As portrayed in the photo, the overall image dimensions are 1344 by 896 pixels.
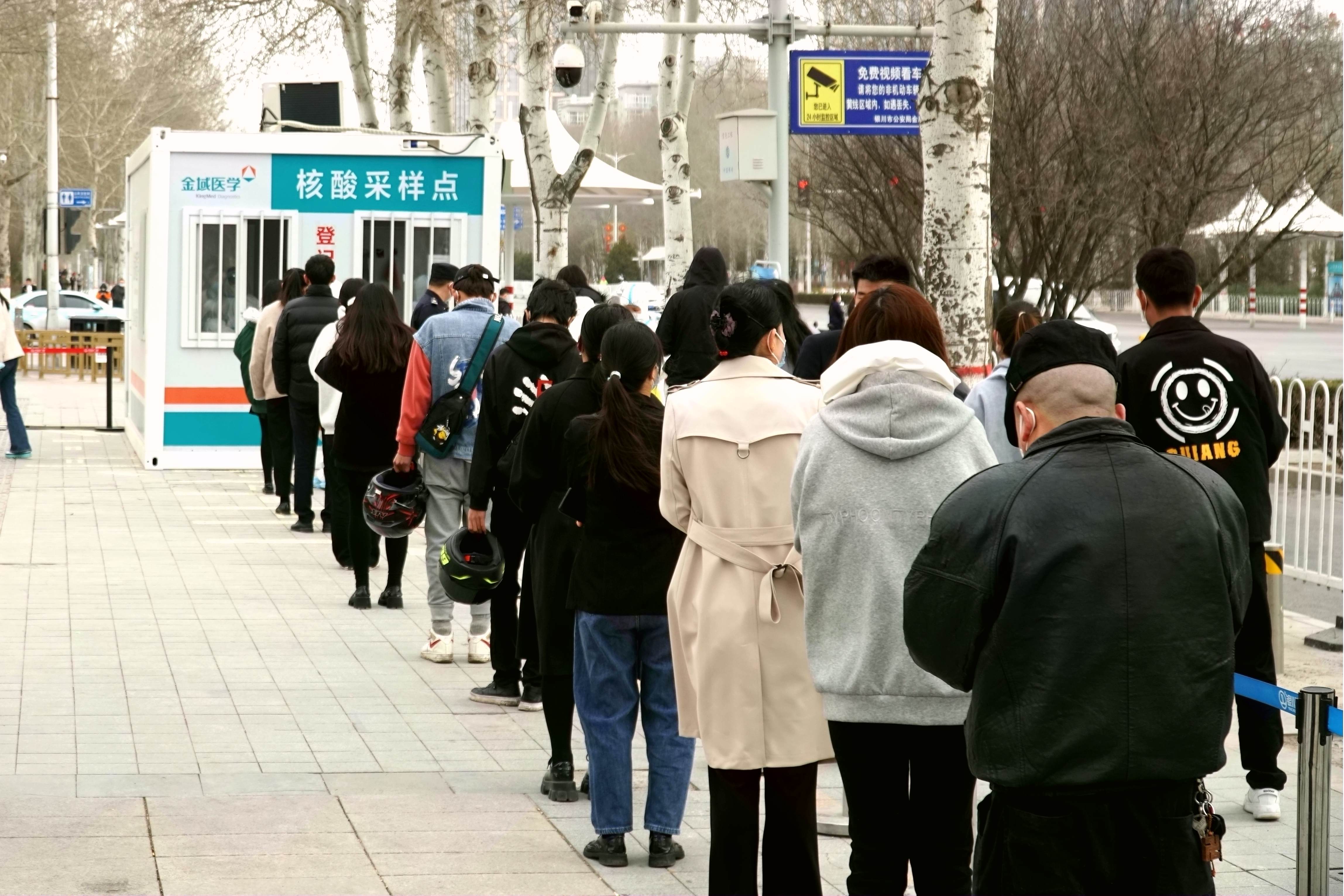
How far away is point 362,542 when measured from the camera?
32.2 ft

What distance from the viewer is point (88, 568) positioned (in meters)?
11.0

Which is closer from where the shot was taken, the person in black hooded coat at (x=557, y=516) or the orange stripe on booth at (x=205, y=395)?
the person in black hooded coat at (x=557, y=516)

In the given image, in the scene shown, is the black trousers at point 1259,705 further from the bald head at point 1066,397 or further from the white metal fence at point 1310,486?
the white metal fence at point 1310,486

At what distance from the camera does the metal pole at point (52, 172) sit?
33812 millimetres

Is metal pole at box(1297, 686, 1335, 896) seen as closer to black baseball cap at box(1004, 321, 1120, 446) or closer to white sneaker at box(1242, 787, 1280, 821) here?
black baseball cap at box(1004, 321, 1120, 446)

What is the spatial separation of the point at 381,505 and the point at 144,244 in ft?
30.6

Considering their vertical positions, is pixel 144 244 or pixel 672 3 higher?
pixel 672 3

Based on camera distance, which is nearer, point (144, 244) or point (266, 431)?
point (266, 431)

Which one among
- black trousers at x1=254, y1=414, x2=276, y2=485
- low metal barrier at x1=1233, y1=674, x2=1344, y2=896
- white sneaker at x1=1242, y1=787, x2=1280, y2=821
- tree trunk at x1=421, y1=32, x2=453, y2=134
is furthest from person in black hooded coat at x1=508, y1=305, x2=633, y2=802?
tree trunk at x1=421, y1=32, x2=453, y2=134

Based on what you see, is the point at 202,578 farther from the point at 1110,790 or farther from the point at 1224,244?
the point at 1224,244

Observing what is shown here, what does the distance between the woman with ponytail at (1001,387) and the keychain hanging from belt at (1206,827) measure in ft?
11.1

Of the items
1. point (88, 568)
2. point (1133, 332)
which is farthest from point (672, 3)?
point (1133, 332)

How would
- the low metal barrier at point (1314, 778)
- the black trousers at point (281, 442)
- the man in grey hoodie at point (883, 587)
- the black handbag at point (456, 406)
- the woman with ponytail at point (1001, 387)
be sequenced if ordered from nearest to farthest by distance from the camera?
the low metal barrier at point (1314, 778), the man in grey hoodie at point (883, 587), the woman with ponytail at point (1001, 387), the black handbag at point (456, 406), the black trousers at point (281, 442)

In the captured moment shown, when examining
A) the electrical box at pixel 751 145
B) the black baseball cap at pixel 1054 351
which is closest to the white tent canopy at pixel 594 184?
the electrical box at pixel 751 145
